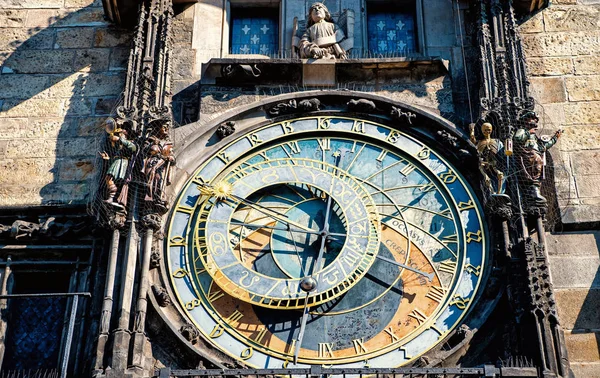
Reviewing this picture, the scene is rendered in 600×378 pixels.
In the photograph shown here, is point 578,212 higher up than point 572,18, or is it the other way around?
point 572,18

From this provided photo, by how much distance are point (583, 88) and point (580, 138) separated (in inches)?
26.9

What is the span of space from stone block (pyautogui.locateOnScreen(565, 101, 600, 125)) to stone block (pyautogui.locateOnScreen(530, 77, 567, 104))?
0.48 ft

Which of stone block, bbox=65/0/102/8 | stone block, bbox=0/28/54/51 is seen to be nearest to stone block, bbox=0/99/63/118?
stone block, bbox=0/28/54/51

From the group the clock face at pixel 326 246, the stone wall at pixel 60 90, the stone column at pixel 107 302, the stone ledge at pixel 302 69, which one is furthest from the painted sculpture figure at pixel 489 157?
the stone column at pixel 107 302

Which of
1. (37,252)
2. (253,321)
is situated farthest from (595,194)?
(37,252)

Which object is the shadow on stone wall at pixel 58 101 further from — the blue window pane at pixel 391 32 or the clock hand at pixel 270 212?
the blue window pane at pixel 391 32

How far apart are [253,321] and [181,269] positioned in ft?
2.85

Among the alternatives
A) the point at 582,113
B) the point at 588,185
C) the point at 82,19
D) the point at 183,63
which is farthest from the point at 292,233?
the point at 82,19

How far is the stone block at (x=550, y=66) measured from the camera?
1323 centimetres

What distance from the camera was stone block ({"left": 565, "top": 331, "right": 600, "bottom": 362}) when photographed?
11117 millimetres

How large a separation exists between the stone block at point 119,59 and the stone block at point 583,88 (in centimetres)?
474

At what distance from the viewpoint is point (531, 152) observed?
1192cm

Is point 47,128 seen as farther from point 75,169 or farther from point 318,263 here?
point 318,263

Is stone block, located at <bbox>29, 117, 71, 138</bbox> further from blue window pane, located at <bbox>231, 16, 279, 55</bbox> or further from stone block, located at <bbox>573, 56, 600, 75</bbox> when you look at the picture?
stone block, located at <bbox>573, 56, 600, 75</bbox>
